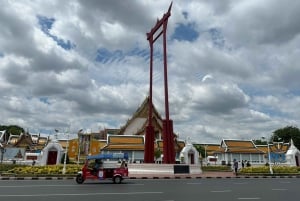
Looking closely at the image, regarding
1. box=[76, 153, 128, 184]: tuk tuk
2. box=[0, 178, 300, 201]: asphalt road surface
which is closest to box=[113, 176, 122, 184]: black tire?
box=[76, 153, 128, 184]: tuk tuk

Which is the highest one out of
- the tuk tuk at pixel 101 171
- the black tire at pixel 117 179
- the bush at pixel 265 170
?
the bush at pixel 265 170

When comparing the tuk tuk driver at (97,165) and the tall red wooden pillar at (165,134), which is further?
the tall red wooden pillar at (165,134)

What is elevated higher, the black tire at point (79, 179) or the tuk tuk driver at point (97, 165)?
the tuk tuk driver at point (97, 165)

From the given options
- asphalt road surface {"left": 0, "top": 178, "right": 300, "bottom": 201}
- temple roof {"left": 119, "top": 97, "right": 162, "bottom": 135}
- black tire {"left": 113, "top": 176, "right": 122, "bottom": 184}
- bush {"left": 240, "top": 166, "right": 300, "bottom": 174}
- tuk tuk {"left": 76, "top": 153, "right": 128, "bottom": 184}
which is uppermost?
temple roof {"left": 119, "top": 97, "right": 162, "bottom": 135}

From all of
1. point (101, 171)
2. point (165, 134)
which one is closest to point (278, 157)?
point (165, 134)

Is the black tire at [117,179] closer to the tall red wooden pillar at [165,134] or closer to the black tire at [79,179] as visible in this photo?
the black tire at [79,179]

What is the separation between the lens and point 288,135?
7306 cm

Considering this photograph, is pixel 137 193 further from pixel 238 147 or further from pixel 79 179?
pixel 238 147

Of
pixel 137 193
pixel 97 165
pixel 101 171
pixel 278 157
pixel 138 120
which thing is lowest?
pixel 137 193

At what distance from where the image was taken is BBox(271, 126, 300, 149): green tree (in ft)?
233

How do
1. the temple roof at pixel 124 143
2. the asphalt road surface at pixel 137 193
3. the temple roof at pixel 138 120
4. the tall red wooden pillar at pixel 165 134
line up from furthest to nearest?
the temple roof at pixel 138 120 → the temple roof at pixel 124 143 → the tall red wooden pillar at pixel 165 134 → the asphalt road surface at pixel 137 193

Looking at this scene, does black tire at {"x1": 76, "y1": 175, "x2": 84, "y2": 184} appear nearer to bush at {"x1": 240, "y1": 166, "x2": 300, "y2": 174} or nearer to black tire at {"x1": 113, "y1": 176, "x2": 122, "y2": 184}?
black tire at {"x1": 113, "y1": 176, "x2": 122, "y2": 184}

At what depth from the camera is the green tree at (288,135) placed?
70.9 metres

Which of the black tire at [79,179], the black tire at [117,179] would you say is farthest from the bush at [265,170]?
the black tire at [79,179]
